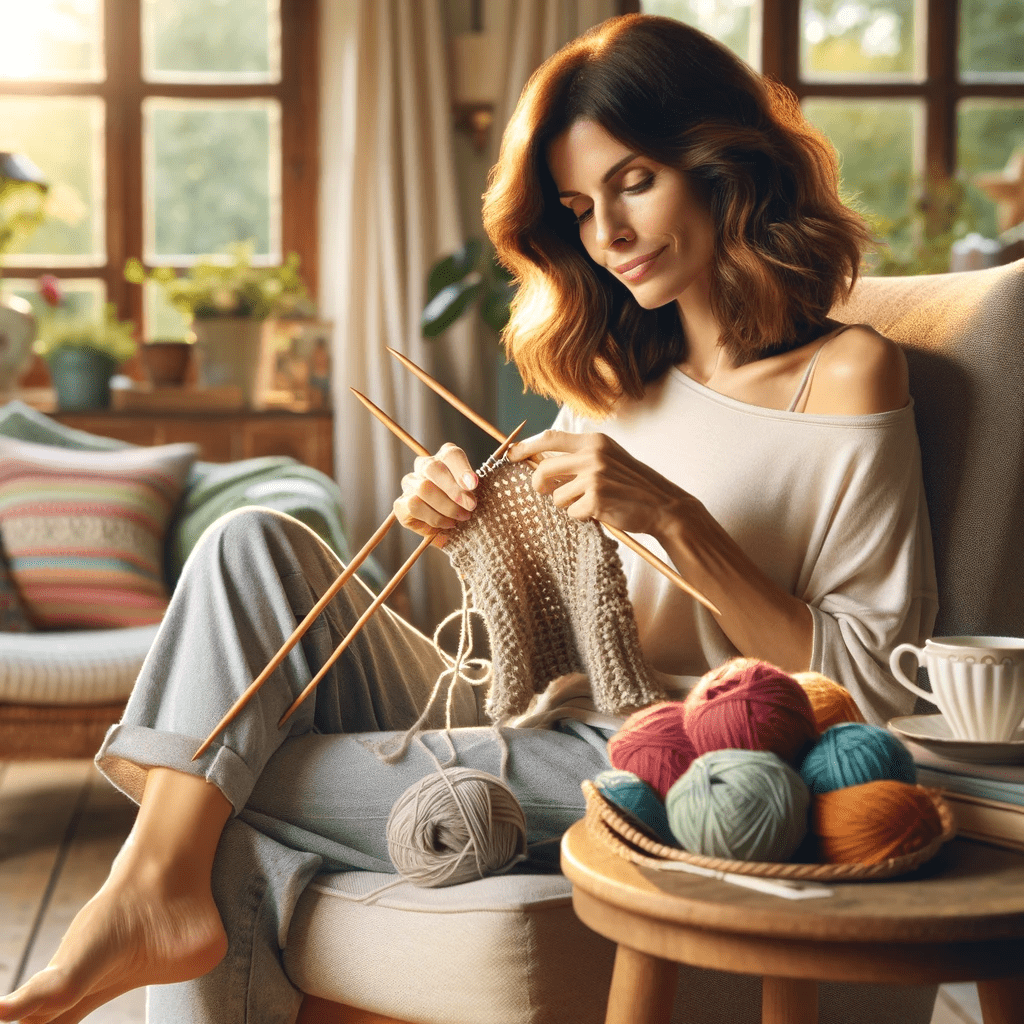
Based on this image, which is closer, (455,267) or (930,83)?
(455,267)

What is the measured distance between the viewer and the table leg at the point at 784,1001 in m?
0.87

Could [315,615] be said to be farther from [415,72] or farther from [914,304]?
[415,72]

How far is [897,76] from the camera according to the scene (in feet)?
11.9

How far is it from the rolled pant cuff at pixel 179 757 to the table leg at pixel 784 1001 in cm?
47

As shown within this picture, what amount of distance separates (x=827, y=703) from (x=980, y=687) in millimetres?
106

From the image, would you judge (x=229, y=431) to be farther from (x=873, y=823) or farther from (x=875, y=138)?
(x=873, y=823)

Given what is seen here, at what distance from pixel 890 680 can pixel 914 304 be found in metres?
0.49

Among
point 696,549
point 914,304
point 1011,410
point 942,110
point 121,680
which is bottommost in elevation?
point 121,680

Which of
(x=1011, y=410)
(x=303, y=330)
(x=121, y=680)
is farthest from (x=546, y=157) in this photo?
(x=303, y=330)

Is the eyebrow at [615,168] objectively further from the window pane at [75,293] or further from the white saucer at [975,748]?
the window pane at [75,293]

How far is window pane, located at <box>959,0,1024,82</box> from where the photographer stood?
3.60 m

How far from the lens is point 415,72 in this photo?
333 centimetres

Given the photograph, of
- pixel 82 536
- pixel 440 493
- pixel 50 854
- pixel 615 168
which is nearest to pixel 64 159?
pixel 82 536

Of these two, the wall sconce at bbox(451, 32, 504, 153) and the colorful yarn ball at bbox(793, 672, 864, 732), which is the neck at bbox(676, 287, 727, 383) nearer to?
the colorful yarn ball at bbox(793, 672, 864, 732)
